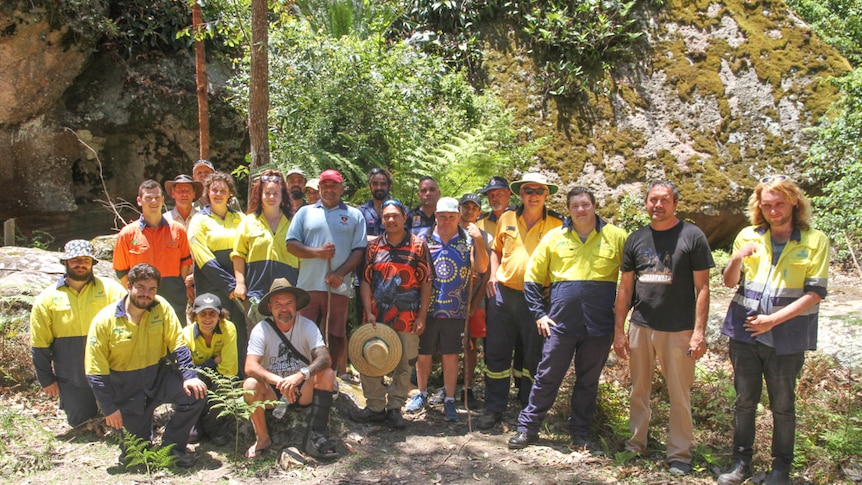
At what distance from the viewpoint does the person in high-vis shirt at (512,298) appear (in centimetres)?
535

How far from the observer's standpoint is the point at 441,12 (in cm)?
1066

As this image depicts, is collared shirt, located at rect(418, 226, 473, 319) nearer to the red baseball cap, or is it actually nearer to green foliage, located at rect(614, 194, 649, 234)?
the red baseball cap

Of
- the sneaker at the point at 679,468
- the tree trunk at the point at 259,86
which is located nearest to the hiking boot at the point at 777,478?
the sneaker at the point at 679,468

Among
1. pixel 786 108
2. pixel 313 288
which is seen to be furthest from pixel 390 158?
pixel 786 108

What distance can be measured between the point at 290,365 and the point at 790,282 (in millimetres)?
3550

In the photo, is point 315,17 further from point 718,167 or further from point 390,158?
point 718,167

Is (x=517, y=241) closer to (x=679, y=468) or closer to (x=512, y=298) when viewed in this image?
(x=512, y=298)

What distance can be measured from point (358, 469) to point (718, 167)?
7.37 metres

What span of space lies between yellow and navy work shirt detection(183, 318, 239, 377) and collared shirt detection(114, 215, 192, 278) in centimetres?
76

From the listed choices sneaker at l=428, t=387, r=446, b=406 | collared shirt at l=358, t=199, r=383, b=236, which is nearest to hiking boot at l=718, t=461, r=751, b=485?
sneaker at l=428, t=387, r=446, b=406

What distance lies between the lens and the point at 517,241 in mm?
5414

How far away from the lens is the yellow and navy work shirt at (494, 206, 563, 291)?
5336 mm

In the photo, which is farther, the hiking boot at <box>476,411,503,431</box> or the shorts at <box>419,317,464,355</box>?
the shorts at <box>419,317,464,355</box>

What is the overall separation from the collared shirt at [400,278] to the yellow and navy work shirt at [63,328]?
2076 millimetres
